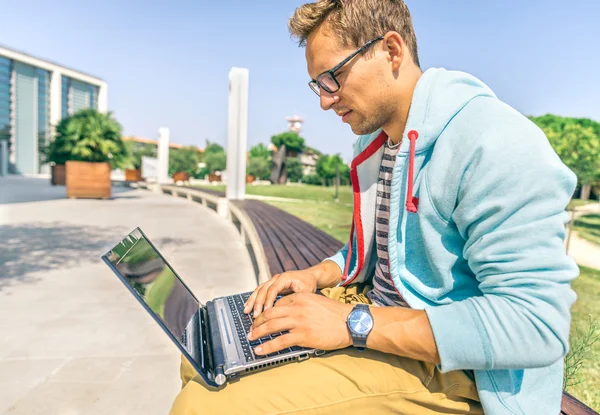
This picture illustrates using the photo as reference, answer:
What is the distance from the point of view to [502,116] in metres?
1.01

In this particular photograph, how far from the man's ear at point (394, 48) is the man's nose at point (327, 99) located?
18 centimetres

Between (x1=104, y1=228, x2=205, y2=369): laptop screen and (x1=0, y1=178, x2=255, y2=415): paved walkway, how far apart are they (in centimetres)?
112

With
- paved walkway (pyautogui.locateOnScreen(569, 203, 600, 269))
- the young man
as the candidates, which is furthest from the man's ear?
paved walkway (pyautogui.locateOnScreen(569, 203, 600, 269))

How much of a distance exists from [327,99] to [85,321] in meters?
2.91

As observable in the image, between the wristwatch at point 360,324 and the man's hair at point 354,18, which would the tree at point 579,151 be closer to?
the man's hair at point 354,18

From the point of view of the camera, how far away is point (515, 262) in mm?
919

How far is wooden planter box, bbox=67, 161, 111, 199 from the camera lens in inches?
499

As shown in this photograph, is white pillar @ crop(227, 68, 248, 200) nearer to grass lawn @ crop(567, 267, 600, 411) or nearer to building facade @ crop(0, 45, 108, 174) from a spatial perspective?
grass lawn @ crop(567, 267, 600, 411)

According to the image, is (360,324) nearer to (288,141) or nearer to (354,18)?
(354,18)

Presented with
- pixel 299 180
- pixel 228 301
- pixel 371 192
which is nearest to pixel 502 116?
pixel 371 192

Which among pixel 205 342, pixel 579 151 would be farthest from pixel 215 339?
pixel 579 151

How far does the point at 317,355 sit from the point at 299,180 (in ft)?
144

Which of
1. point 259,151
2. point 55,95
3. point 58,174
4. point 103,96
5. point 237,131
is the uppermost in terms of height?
point 103,96

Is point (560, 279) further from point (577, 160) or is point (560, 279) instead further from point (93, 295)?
point (577, 160)
